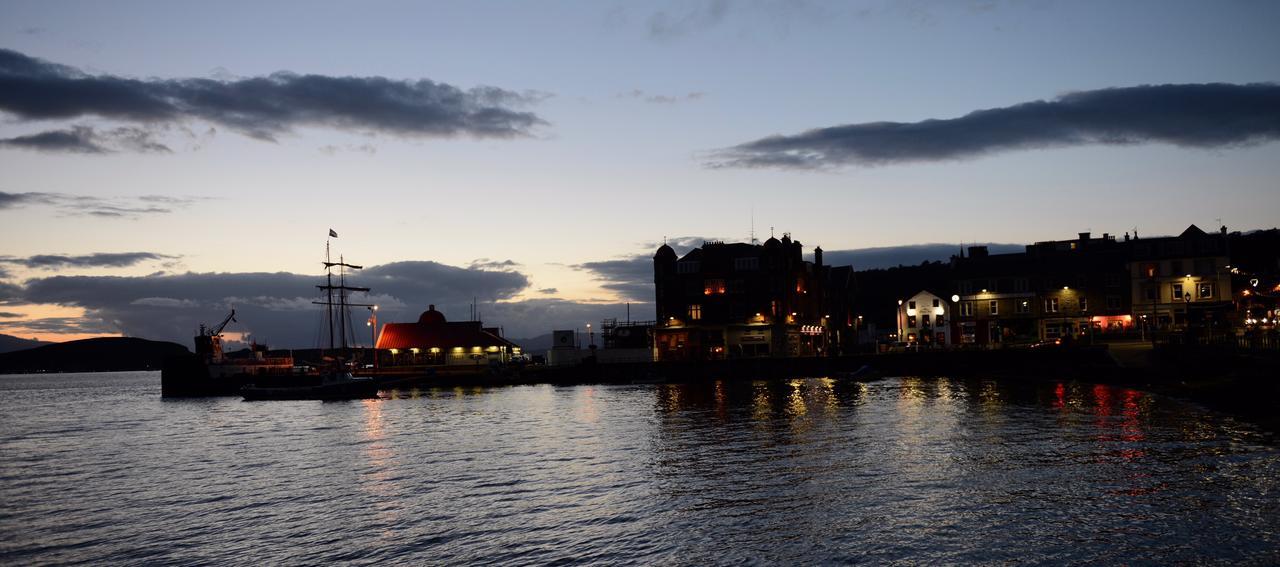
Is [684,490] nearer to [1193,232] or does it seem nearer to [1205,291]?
[1205,291]

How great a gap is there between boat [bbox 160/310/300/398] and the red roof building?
15.6 meters

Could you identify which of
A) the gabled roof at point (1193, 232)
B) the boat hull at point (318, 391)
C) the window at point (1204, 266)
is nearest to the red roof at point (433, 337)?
the boat hull at point (318, 391)

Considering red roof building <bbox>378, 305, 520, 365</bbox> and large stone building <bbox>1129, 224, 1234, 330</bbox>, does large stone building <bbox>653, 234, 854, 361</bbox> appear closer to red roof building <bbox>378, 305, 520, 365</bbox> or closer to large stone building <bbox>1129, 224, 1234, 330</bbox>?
red roof building <bbox>378, 305, 520, 365</bbox>

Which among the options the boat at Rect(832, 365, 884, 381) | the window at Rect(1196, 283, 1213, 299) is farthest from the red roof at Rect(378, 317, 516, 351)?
the window at Rect(1196, 283, 1213, 299)

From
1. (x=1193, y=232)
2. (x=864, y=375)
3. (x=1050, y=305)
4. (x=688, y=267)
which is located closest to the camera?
(x=864, y=375)

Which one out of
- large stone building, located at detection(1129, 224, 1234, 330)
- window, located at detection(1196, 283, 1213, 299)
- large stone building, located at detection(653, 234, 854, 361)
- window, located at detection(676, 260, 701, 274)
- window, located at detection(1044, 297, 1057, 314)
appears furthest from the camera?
window, located at detection(676, 260, 701, 274)

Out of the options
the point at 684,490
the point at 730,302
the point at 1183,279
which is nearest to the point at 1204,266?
the point at 1183,279

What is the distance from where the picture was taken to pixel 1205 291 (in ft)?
394

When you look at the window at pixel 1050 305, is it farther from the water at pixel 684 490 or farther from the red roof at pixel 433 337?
the red roof at pixel 433 337

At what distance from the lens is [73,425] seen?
8562 centimetres

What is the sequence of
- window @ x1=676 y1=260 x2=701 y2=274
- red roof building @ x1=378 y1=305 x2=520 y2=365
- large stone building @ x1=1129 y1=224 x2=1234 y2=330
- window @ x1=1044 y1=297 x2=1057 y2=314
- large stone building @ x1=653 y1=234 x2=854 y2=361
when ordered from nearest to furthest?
large stone building @ x1=1129 y1=224 x2=1234 y2=330
window @ x1=1044 y1=297 x2=1057 y2=314
large stone building @ x1=653 y1=234 x2=854 y2=361
window @ x1=676 y1=260 x2=701 y2=274
red roof building @ x1=378 y1=305 x2=520 y2=365

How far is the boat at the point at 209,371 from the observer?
131750 millimetres

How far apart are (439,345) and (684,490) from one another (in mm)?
→ 112617

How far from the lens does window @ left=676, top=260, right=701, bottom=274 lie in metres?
132
